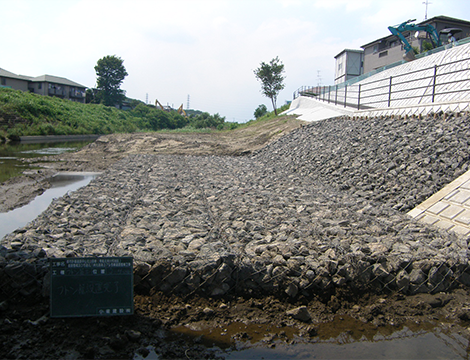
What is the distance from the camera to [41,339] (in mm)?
3273

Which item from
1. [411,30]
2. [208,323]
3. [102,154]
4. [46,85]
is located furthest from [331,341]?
[46,85]

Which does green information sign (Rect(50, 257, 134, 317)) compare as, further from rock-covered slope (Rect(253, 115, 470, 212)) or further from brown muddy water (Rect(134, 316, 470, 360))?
rock-covered slope (Rect(253, 115, 470, 212))

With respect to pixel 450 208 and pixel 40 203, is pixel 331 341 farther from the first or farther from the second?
pixel 40 203

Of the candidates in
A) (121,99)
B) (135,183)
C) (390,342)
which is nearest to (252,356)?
(390,342)

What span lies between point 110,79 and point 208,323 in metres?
80.2

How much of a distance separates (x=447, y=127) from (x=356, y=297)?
681 centimetres

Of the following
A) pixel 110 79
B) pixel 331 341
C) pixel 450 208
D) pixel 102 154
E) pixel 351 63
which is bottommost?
pixel 331 341

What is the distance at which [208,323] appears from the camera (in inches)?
148

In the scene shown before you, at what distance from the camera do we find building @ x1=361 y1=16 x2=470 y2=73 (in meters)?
29.8

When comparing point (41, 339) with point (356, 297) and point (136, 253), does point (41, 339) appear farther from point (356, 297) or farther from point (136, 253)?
point (356, 297)

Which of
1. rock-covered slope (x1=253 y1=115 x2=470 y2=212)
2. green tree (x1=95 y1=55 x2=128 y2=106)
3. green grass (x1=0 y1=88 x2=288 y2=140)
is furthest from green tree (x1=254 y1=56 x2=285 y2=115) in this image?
green tree (x1=95 y1=55 x2=128 y2=106)

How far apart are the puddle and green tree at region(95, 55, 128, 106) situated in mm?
65922

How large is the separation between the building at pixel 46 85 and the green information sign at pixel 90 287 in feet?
180

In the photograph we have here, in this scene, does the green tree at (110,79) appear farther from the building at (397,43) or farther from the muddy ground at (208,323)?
the muddy ground at (208,323)
